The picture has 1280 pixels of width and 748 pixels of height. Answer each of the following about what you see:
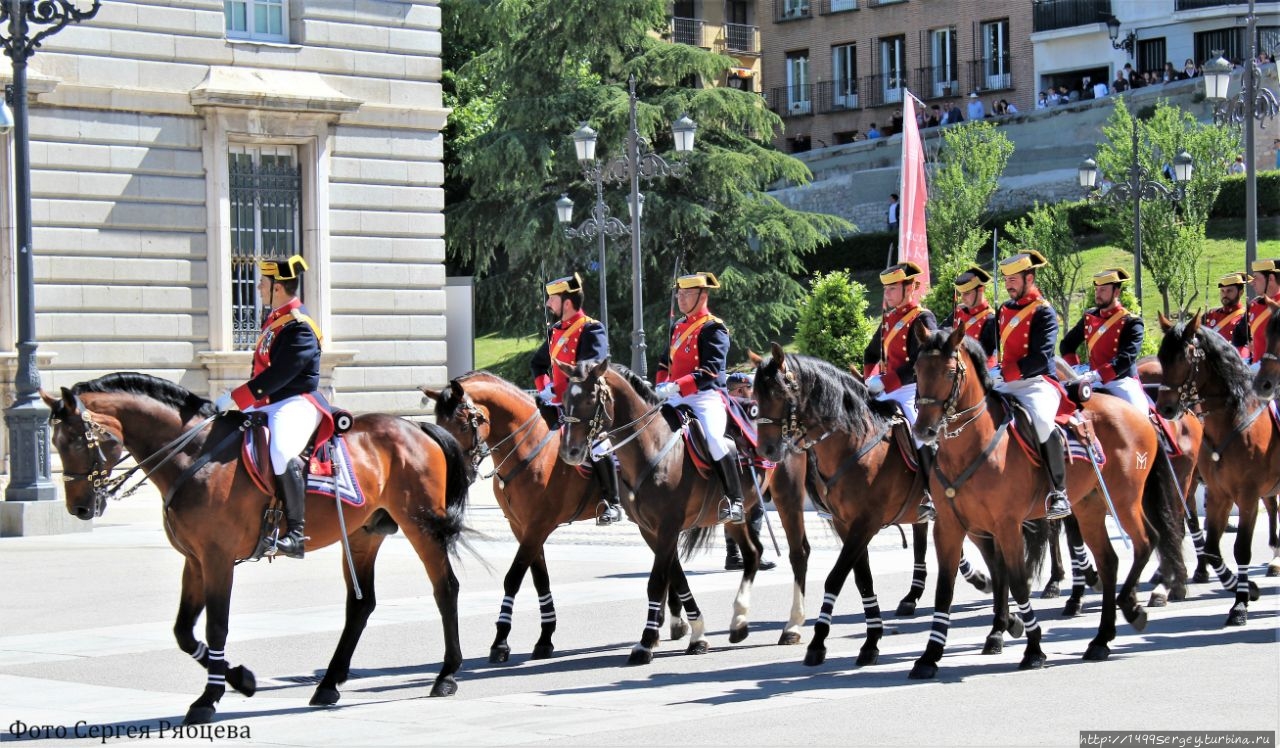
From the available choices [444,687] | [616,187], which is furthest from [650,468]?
[616,187]

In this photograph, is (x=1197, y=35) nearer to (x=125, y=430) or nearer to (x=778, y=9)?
(x=778, y=9)

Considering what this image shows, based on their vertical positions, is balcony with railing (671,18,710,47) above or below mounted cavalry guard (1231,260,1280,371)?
above

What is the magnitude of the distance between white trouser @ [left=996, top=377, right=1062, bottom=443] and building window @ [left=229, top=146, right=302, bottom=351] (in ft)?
58.7

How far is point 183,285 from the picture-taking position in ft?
90.8

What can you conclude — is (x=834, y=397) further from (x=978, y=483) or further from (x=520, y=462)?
(x=520, y=462)

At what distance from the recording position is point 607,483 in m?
13.9

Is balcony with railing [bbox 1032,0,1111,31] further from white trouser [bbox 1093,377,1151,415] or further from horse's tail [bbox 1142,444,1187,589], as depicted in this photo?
horse's tail [bbox 1142,444,1187,589]

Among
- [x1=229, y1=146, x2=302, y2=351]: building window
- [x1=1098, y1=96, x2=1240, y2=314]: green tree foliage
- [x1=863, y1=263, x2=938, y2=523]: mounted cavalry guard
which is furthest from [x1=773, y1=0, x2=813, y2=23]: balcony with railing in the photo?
[x1=863, y1=263, x2=938, y2=523]: mounted cavalry guard

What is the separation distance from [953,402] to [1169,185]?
36857mm

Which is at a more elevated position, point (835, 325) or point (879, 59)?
point (879, 59)

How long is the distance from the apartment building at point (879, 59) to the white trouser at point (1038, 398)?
52783 millimetres

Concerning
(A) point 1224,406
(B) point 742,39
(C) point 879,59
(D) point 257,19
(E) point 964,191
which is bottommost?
(A) point 1224,406

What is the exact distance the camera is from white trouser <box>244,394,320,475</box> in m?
10.7

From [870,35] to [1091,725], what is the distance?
209ft
